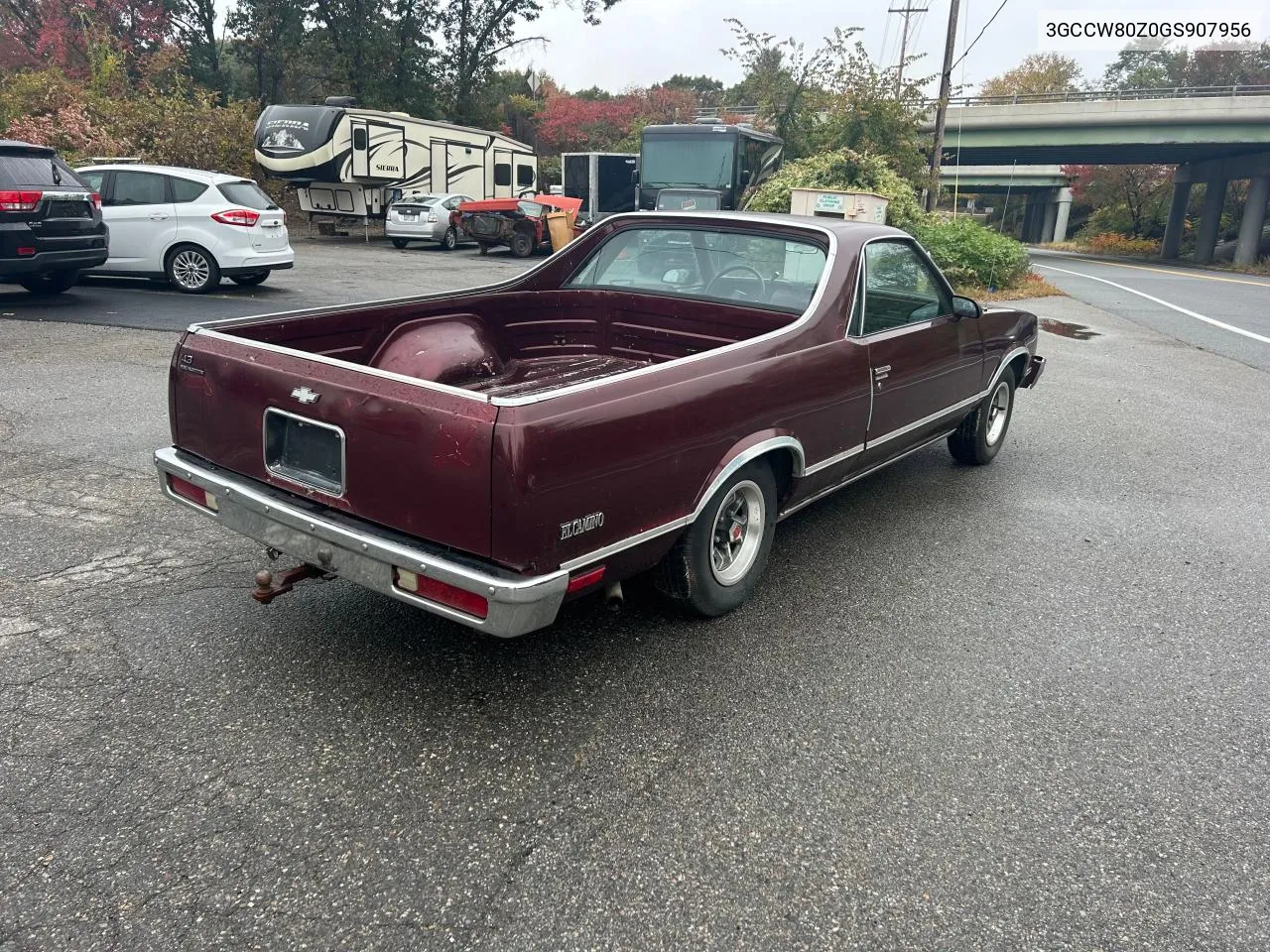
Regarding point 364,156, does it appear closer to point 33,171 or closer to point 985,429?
point 33,171

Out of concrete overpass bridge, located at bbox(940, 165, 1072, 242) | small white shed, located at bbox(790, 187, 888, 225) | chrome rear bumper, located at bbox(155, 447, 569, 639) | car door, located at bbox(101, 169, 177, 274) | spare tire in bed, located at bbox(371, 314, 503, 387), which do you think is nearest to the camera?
chrome rear bumper, located at bbox(155, 447, 569, 639)

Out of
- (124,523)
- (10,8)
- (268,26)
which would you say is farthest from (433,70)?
(124,523)

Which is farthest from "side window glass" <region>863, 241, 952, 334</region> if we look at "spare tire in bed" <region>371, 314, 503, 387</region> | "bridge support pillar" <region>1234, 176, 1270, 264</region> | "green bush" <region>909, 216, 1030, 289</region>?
"bridge support pillar" <region>1234, 176, 1270, 264</region>

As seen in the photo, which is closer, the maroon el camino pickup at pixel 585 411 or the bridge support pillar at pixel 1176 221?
the maroon el camino pickup at pixel 585 411

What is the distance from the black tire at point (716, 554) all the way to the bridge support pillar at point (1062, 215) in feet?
226

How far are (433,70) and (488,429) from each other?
139 feet

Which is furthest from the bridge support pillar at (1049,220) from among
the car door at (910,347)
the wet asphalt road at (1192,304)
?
the car door at (910,347)

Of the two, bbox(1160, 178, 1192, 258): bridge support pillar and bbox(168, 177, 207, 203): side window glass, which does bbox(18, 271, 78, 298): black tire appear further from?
bbox(1160, 178, 1192, 258): bridge support pillar

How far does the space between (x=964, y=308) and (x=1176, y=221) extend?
1969 inches

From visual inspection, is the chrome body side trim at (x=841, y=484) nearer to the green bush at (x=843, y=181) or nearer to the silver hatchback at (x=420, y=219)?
the green bush at (x=843, y=181)

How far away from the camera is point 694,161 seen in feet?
66.6

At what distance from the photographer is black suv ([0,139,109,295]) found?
988 centimetres

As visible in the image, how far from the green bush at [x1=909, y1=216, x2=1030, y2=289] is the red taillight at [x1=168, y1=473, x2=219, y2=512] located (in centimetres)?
1515

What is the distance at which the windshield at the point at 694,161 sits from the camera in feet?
66.3
